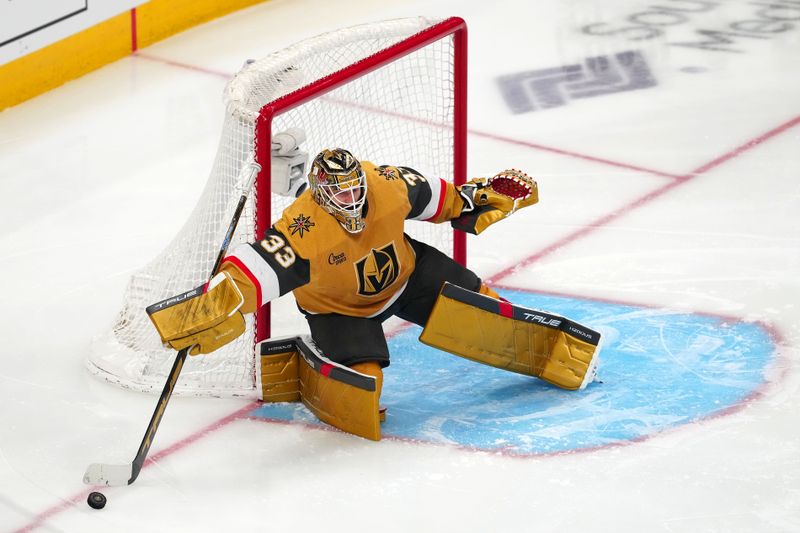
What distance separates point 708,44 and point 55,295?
3.51 m

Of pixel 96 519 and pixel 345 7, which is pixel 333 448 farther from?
pixel 345 7

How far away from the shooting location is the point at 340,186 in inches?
157

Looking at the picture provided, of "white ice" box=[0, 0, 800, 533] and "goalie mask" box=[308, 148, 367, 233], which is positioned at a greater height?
"goalie mask" box=[308, 148, 367, 233]

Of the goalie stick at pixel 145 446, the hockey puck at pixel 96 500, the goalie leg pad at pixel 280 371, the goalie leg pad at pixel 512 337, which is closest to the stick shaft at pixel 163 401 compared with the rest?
the goalie stick at pixel 145 446

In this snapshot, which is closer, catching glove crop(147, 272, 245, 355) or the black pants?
catching glove crop(147, 272, 245, 355)

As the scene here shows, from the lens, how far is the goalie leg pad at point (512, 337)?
4.29 metres

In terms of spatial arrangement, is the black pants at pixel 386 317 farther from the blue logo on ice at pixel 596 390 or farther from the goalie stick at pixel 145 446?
the goalie stick at pixel 145 446

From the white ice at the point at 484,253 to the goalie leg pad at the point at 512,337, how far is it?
34cm

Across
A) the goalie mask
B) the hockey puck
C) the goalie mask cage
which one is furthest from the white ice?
the goalie mask

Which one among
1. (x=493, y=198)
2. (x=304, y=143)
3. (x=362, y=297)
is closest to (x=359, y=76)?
(x=304, y=143)

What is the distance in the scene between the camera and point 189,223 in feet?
14.7

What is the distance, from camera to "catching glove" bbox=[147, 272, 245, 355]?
3.86m

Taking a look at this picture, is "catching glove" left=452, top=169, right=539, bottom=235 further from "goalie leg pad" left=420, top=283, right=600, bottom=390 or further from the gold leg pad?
the gold leg pad

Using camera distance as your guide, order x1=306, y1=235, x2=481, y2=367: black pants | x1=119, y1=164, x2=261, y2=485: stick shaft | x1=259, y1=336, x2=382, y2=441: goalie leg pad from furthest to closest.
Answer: x1=306, y1=235, x2=481, y2=367: black pants
x1=259, y1=336, x2=382, y2=441: goalie leg pad
x1=119, y1=164, x2=261, y2=485: stick shaft
